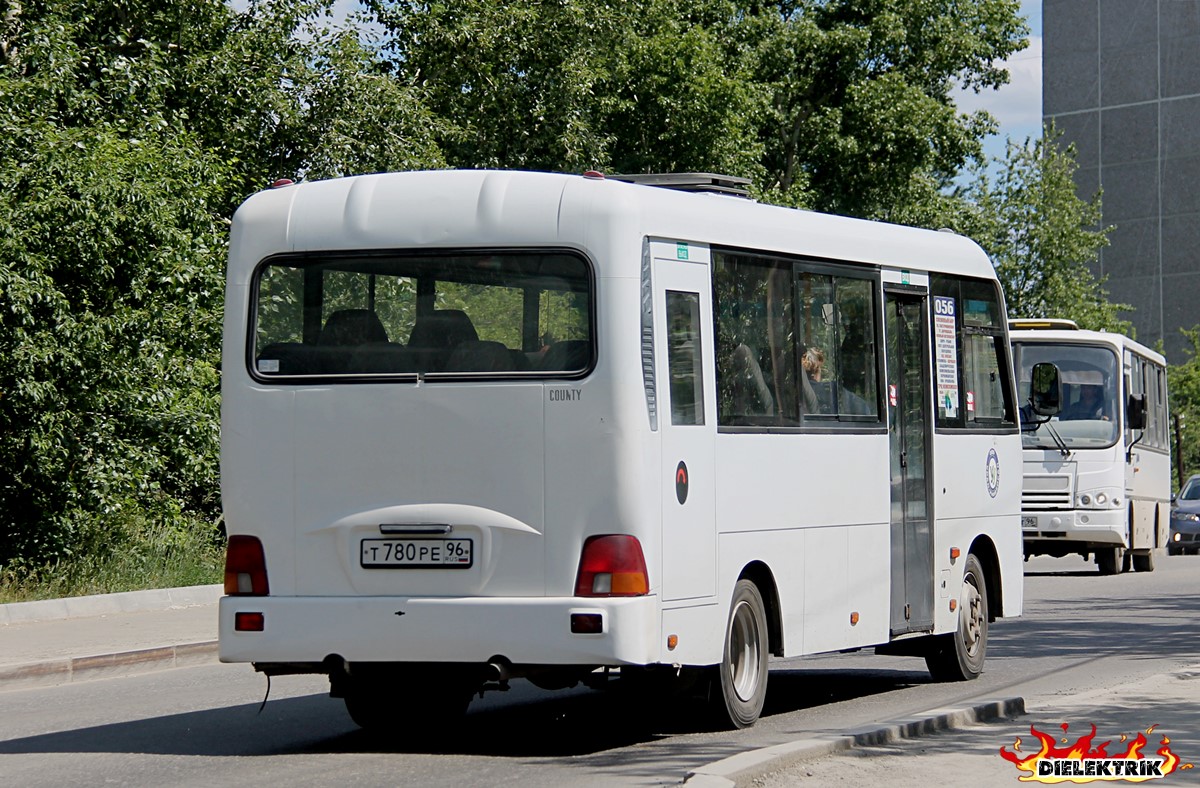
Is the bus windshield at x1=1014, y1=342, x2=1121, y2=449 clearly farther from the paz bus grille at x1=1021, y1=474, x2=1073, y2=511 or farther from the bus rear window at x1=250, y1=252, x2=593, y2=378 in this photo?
the bus rear window at x1=250, y1=252, x2=593, y2=378

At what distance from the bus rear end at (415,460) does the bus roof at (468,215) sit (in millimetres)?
20

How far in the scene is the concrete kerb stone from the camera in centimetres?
1819

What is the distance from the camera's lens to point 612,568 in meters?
9.52

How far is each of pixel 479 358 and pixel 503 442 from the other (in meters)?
0.49

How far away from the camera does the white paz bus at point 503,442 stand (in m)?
9.59

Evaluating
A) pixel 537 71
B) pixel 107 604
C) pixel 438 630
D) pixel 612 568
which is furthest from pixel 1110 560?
pixel 438 630

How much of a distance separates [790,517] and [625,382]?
2.15 m

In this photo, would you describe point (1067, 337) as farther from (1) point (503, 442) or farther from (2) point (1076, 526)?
(1) point (503, 442)

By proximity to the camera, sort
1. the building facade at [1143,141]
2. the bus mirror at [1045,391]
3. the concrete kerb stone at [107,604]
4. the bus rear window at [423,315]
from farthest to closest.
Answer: the building facade at [1143,141] < the concrete kerb stone at [107,604] < the bus mirror at [1045,391] < the bus rear window at [423,315]

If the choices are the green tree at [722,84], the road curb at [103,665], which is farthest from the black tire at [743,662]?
the green tree at [722,84]

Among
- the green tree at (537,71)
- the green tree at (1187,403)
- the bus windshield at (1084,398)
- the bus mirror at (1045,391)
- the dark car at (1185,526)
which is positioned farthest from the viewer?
the green tree at (1187,403)

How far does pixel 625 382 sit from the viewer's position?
9.63 m

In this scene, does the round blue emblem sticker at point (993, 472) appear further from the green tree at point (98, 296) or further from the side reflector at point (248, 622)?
the green tree at point (98, 296)

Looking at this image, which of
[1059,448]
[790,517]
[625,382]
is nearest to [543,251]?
[625,382]
